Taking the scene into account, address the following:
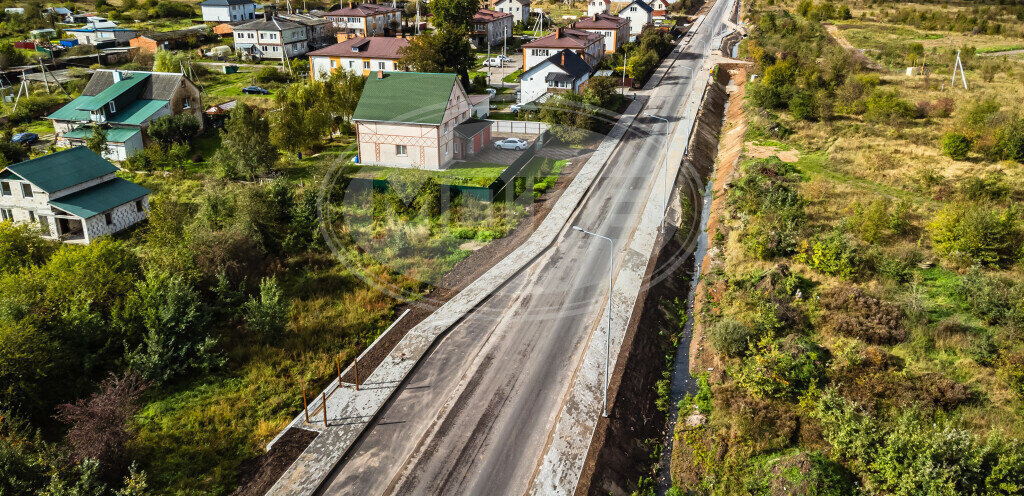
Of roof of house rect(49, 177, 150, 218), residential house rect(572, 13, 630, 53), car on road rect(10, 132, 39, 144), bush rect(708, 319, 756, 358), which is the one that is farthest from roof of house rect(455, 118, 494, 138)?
residential house rect(572, 13, 630, 53)

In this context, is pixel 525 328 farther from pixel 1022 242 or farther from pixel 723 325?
pixel 1022 242

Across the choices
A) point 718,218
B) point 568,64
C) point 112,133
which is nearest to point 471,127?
point 568,64

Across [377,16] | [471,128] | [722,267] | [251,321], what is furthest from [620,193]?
[377,16]

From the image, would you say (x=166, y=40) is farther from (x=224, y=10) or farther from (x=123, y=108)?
(x=123, y=108)

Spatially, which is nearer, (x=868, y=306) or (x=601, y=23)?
(x=868, y=306)

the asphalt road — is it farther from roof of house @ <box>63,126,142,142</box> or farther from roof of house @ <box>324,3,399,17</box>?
roof of house @ <box>324,3,399,17</box>

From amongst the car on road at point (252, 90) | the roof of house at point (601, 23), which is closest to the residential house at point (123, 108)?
the car on road at point (252, 90)
